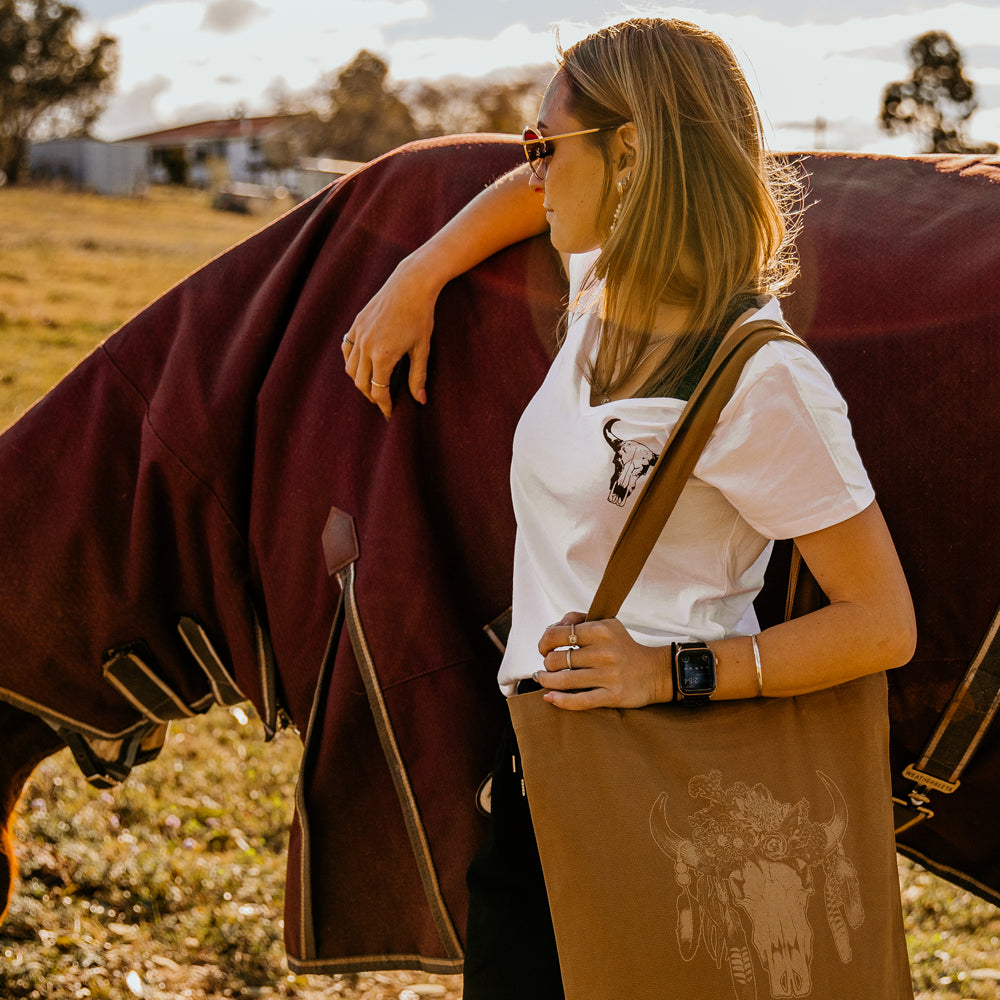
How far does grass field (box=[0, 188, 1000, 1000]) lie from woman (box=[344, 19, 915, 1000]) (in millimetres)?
968

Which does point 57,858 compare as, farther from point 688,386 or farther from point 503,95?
point 503,95

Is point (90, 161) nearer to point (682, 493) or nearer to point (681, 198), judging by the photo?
point (681, 198)

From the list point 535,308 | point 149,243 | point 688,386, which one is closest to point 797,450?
point 688,386

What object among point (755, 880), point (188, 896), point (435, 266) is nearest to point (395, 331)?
point (435, 266)

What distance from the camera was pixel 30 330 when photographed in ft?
34.9

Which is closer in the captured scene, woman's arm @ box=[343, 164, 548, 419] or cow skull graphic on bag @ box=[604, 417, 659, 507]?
cow skull graphic on bag @ box=[604, 417, 659, 507]

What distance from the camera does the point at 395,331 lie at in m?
2.18

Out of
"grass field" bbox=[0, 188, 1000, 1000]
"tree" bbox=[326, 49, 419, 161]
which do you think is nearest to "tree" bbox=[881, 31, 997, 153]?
"tree" bbox=[326, 49, 419, 161]

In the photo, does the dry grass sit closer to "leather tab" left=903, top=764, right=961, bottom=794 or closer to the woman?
the woman

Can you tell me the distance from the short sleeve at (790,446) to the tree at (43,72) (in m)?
43.8

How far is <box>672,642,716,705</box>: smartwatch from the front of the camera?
57.8 inches

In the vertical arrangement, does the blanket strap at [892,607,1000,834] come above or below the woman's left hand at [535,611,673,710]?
below

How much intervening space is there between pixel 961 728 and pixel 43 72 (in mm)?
46318

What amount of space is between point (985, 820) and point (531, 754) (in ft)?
3.63
